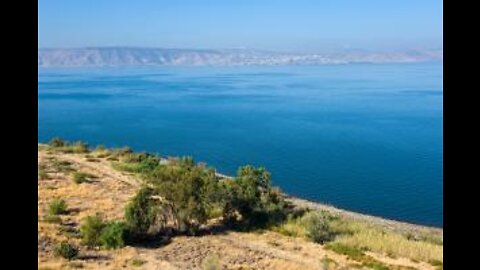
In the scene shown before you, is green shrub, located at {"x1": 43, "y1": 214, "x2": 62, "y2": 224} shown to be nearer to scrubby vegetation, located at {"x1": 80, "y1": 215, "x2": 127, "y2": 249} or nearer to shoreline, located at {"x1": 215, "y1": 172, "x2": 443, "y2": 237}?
scrubby vegetation, located at {"x1": 80, "y1": 215, "x2": 127, "y2": 249}

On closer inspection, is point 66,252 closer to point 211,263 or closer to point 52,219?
point 52,219

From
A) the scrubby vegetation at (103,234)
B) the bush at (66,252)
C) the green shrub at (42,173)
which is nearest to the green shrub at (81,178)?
the green shrub at (42,173)

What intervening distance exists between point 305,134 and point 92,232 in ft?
112

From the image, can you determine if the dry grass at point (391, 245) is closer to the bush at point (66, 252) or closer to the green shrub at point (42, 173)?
the bush at point (66, 252)

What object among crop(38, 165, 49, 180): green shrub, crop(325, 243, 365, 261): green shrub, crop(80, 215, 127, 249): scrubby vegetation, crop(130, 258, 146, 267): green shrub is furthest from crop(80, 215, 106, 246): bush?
crop(38, 165, 49, 180): green shrub

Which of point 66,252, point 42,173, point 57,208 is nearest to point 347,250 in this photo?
point 66,252

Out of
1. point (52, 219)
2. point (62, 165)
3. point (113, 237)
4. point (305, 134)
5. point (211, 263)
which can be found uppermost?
point (305, 134)

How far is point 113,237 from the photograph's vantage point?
1109cm

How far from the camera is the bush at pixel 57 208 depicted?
13005 millimetres

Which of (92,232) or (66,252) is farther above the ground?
(92,232)

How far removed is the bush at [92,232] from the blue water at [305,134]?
501 cm

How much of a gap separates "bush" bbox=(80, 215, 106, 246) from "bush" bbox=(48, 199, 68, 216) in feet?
6.32

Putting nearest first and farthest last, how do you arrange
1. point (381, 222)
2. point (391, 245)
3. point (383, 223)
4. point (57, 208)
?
point (391, 245), point (57, 208), point (383, 223), point (381, 222)
